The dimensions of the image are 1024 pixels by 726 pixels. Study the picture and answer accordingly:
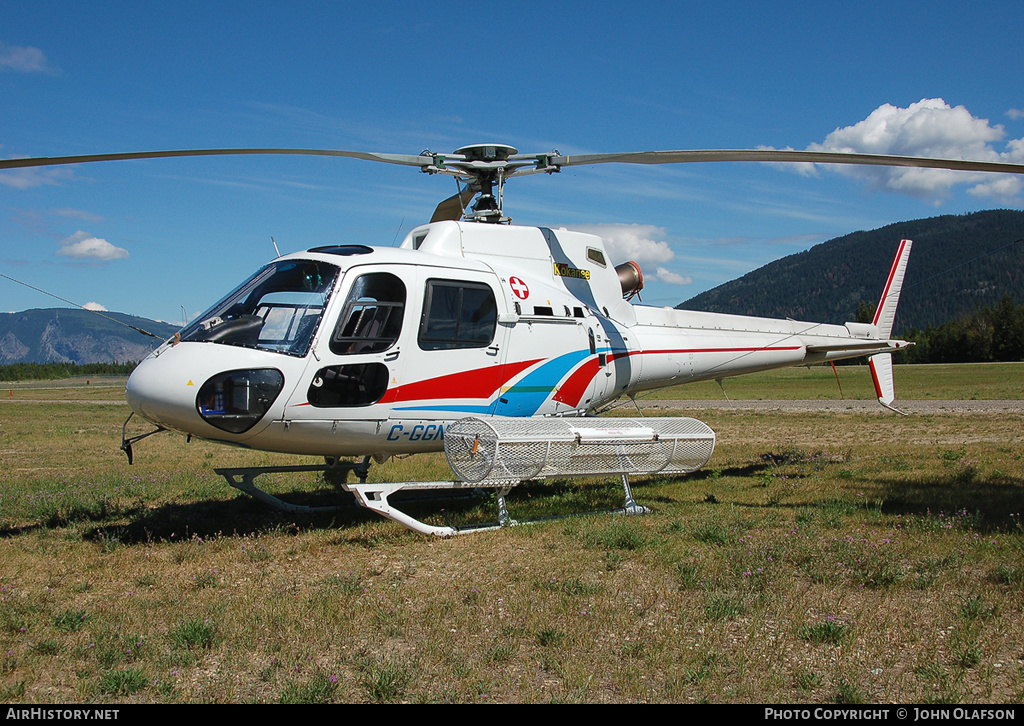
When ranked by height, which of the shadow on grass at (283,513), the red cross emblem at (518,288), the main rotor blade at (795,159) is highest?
the main rotor blade at (795,159)

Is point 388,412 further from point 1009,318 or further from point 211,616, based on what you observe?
point 1009,318

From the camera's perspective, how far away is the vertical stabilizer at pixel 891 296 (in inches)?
548

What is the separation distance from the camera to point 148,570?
7.07 metres

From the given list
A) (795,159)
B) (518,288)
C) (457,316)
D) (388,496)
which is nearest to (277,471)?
(388,496)

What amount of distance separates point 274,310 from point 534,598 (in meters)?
4.32

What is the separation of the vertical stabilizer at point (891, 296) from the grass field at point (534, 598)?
3.91 metres

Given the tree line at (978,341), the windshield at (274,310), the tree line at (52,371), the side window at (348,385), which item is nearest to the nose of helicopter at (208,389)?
the windshield at (274,310)

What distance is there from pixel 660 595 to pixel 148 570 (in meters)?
4.85

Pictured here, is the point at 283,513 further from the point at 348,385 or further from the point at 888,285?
the point at 888,285

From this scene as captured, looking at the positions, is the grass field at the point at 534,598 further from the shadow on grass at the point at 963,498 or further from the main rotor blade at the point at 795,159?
the main rotor blade at the point at 795,159

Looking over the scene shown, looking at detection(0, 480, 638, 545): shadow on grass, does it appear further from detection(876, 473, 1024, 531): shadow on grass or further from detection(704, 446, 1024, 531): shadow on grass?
detection(876, 473, 1024, 531): shadow on grass

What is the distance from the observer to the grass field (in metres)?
4.44
